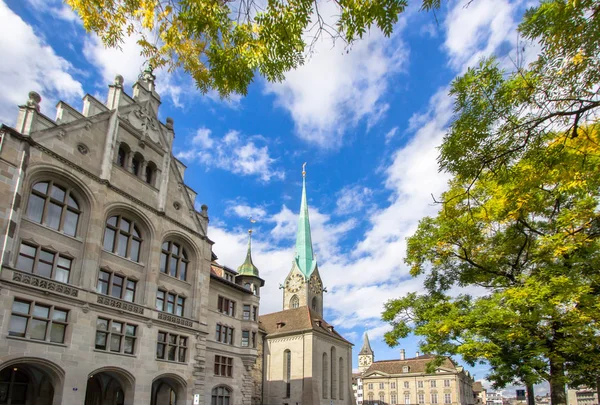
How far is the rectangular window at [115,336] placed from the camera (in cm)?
2200

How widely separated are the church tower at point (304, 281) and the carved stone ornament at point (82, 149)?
209 feet

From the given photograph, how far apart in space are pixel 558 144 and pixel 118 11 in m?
7.33


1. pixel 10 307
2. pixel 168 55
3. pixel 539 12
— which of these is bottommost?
pixel 10 307

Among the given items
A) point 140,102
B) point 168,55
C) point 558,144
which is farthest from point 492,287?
point 140,102

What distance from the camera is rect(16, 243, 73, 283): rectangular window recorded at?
19.4m

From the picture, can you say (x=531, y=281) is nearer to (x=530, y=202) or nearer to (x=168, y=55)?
(x=530, y=202)

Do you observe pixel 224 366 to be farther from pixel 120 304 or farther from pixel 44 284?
pixel 44 284

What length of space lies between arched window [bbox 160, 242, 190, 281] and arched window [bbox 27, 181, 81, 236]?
655 centimetres

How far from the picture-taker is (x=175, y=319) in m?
26.7

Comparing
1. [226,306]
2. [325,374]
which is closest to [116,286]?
[226,306]

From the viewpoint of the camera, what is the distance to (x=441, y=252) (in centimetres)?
1587

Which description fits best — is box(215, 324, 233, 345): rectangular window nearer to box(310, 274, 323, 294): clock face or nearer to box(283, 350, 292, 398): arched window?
box(283, 350, 292, 398): arched window

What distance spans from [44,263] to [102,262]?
122 inches

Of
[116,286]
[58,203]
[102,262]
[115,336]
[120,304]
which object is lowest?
[115,336]
